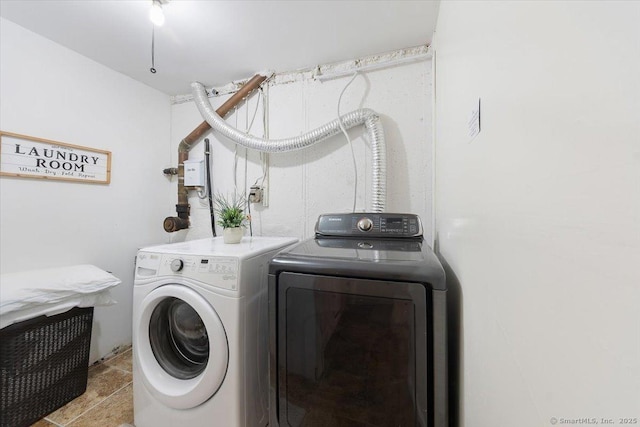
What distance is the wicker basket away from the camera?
3.88 ft

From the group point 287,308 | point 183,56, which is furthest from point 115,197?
point 287,308

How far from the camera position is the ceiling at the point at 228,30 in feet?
4.19

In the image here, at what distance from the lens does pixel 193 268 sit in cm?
115

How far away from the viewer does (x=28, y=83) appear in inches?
57.0

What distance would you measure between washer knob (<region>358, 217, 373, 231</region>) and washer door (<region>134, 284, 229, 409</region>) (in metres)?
0.83

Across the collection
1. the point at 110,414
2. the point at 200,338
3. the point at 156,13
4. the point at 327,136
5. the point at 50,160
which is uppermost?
the point at 156,13

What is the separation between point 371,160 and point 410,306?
1.20 meters

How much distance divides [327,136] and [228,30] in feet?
2.87

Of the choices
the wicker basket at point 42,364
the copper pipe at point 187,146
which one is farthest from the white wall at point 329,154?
the wicker basket at point 42,364

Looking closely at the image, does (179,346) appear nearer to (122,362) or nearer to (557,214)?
(122,362)

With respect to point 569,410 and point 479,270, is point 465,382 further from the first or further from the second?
point 569,410

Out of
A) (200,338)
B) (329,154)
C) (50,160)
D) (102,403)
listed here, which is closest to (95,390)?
(102,403)

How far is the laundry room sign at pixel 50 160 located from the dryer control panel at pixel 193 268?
3.16 feet

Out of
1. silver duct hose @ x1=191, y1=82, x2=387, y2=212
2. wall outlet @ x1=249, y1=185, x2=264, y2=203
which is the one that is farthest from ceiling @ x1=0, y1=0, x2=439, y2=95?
wall outlet @ x1=249, y1=185, x2=264, y2=203
